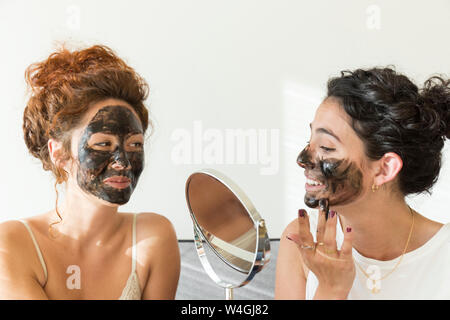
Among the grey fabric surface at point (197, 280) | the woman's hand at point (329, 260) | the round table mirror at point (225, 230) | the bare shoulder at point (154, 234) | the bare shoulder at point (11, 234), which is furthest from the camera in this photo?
the grey fabric surface at point (197, 280)

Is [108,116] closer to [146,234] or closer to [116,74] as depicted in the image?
[116,74]

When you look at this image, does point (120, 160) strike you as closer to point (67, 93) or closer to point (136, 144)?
point (136, 144)

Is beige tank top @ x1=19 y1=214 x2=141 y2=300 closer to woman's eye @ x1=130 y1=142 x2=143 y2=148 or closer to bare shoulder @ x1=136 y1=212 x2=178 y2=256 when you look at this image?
bare shoulder @ x1=136 y1=212 x2=178 y2=256

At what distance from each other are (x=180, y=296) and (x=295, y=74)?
3.09ft

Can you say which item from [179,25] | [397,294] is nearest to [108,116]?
[179,25]

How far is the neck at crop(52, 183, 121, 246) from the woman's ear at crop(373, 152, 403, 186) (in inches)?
27.0

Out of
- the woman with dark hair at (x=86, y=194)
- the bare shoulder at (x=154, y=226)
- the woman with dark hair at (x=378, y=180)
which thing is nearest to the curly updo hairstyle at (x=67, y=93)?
the woman with dark hair at (x=86, y=194)

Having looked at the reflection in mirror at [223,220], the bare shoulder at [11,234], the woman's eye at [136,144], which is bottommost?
the bare shoulder at [11,234]

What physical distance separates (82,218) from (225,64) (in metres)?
0.85

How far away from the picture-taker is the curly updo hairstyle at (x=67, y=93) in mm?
1120

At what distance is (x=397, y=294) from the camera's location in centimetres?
115

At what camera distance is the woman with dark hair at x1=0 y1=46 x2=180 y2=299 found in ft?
3.56

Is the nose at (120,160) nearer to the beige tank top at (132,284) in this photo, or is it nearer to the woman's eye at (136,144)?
the woman's eye at (136,144)

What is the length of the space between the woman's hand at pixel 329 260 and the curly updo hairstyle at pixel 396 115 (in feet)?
0.83
